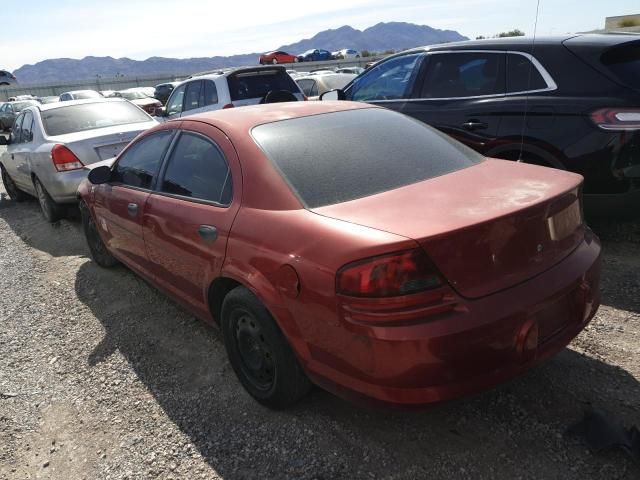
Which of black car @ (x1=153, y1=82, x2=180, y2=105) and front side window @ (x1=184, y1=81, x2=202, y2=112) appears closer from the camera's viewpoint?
front side window @ (x1=184, y1=81, x2=202, y2=112)

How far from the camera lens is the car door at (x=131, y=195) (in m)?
3.64

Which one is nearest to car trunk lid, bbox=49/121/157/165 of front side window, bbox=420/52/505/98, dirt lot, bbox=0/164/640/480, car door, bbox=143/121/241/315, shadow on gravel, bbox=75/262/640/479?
dirt lot, bbox=0/164/640/480

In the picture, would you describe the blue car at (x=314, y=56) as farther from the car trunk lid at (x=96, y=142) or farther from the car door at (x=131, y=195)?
the car door at (x=131, y=195)

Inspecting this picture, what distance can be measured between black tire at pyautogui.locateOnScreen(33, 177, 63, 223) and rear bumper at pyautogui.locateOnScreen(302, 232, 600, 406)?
220 inches

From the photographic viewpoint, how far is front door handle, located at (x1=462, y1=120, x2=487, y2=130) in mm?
4496

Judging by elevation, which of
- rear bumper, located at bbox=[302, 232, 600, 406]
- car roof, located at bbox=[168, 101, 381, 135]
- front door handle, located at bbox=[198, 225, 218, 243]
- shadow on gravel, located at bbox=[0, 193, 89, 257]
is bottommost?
shadow on gravel, located at bbox=[0, 193, 89, 257]

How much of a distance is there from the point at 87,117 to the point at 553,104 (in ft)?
19.0

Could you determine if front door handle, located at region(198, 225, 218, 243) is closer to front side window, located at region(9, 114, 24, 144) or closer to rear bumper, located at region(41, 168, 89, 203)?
rear bumper, located at region(41, 168, 89, 203)

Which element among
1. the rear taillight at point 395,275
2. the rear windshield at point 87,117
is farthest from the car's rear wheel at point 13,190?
the rear taillight at point 395,275

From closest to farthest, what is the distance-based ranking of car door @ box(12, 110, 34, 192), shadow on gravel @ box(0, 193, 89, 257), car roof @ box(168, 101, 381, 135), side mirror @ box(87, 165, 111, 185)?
1. car roof @ box(168, 101, 381, 135)
2. side mirror @ box(87, 165, 111, 185)
3. shadow on gravel @ box(0, 193, 89, 257)
4. car door @ box(12, 110, 34, 192)

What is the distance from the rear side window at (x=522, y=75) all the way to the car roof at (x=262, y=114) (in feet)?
5.40

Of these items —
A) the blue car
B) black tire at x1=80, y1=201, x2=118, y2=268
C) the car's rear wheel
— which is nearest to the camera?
black tire at x1=80, y1=201, x2=118, y2=268

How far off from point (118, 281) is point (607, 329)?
13.0 ft

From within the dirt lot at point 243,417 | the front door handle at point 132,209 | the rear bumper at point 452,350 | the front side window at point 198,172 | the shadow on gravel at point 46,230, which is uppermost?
the front side window at point 198,172
